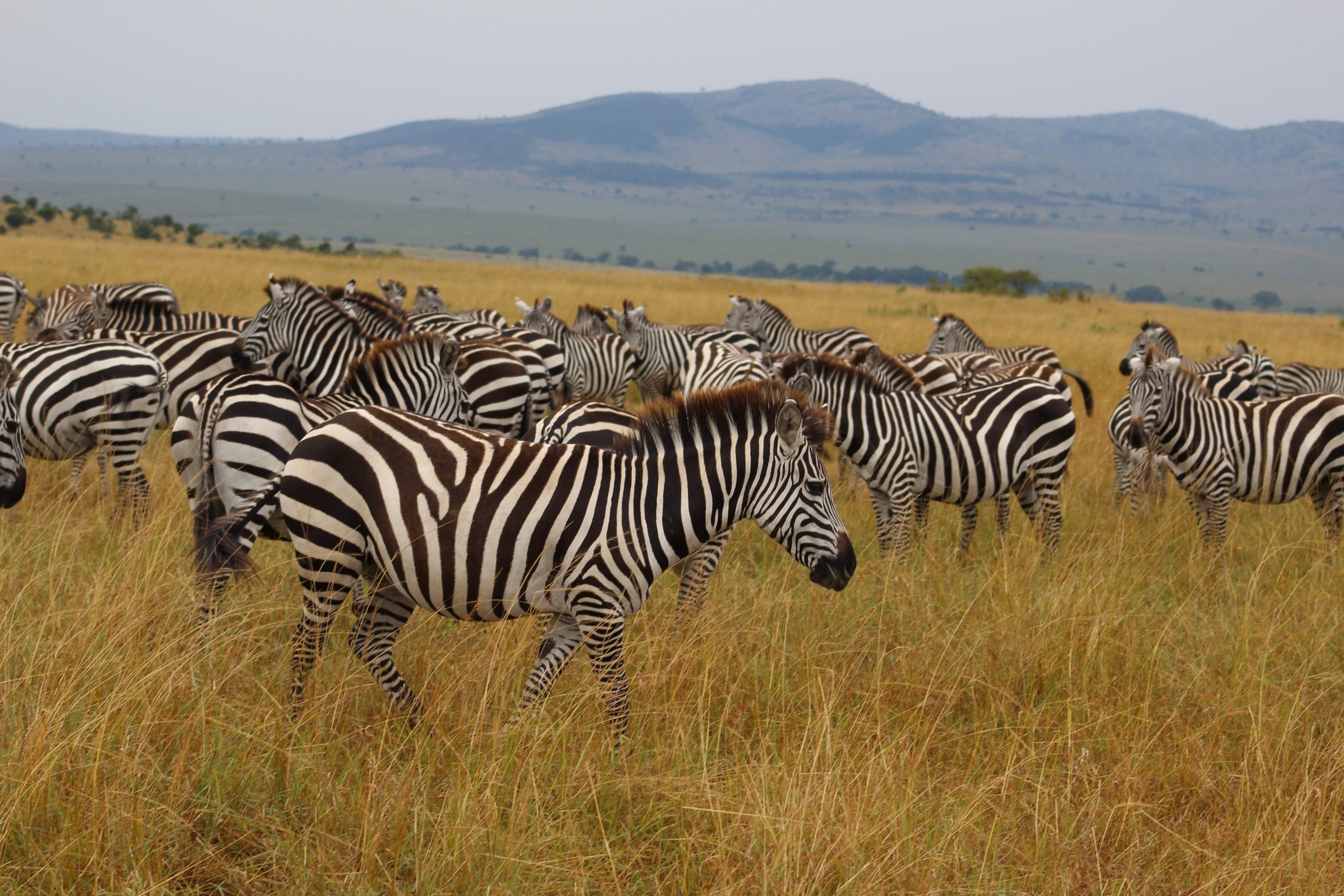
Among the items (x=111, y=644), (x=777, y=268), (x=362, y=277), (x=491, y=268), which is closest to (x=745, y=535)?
(x=111, y=644)

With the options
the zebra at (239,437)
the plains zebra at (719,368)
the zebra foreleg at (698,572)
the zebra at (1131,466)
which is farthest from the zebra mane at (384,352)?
the zebra at (1131,466)

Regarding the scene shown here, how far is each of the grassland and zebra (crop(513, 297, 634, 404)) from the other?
203 inches

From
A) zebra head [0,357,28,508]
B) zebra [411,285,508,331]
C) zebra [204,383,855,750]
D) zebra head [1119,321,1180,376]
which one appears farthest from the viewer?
zebra head [1119,321,1180,376]

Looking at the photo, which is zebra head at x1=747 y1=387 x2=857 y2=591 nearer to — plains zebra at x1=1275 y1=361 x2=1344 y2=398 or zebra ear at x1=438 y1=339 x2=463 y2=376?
zebra ear at x1=438 y1=339 x2=463 y2=376

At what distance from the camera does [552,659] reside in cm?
399

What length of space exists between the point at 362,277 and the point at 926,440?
2639 centimetres

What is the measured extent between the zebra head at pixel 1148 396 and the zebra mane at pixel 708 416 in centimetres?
392

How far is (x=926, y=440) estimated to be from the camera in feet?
21.9

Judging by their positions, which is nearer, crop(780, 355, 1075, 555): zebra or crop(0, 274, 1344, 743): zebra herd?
crop(0, 274, 1344, 743): zebra herd

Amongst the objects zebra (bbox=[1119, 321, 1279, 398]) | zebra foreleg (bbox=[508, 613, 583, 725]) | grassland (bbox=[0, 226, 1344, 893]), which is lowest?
grassland (bbox=[0, 226, 1344, 893])

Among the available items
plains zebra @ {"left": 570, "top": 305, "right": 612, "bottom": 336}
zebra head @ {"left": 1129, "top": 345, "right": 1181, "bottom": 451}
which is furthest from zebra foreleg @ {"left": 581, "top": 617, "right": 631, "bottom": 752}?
plains zebra @ {"left": 570, "top": 305, "right": 612, "bottom": 336}

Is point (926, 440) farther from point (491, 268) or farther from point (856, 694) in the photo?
point (491, 268)

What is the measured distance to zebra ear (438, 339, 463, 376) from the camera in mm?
6816

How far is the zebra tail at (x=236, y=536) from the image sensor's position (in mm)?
3951
